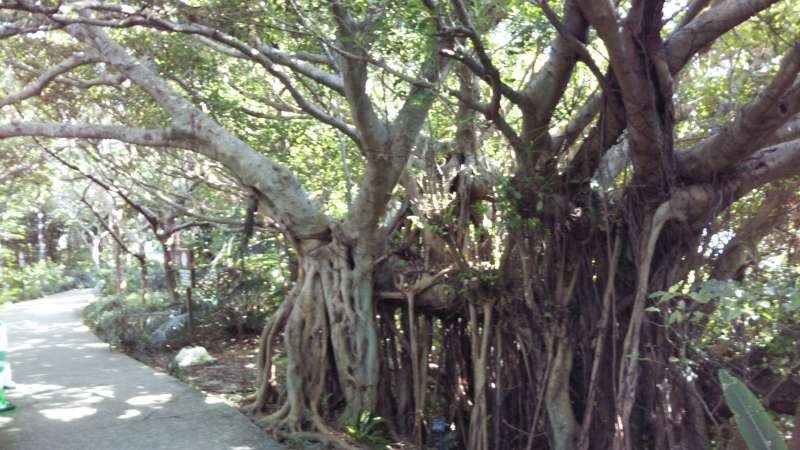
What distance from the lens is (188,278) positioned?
1250cm

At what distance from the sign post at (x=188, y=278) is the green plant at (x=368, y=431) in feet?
18.7

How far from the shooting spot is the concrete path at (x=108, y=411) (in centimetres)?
706

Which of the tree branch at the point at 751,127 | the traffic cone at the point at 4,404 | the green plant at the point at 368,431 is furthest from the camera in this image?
the traffic cone at the point at 4,404

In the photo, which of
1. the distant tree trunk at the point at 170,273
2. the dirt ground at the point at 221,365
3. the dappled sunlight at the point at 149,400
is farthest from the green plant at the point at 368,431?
the distant tree trunk at the point at 170,273

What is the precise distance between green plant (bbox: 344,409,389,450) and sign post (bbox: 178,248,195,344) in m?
5.69

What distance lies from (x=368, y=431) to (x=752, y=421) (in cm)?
461

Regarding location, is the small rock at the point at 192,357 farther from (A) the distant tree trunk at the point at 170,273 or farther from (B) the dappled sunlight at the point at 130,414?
(A) the distant tree trunk at the point at 170,273

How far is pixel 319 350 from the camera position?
8.09 metres

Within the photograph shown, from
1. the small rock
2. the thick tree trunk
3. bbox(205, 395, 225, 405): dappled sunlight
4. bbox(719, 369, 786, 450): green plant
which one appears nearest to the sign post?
the small rock

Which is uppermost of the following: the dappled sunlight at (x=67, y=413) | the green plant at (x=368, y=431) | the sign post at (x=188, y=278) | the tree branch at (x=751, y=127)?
the tree branch at (x=751, y=127)

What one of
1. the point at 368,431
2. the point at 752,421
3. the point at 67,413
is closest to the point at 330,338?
the point at 368,431

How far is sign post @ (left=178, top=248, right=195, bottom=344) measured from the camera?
12523 mm

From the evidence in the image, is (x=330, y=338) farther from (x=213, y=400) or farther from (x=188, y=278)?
(x=188, y=278)

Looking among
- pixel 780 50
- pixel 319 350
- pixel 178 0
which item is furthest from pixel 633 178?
pixel 178 0
